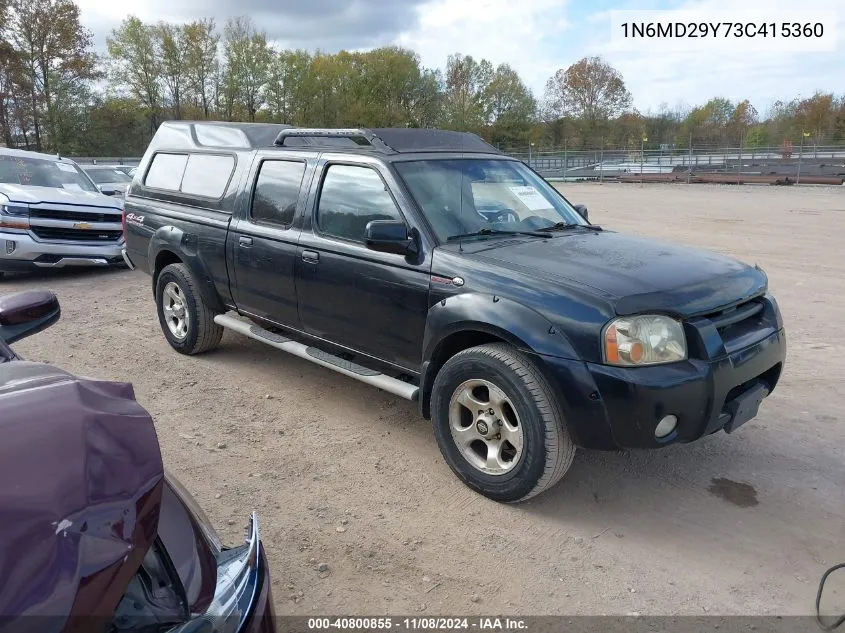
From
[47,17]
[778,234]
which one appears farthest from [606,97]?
[778,234]

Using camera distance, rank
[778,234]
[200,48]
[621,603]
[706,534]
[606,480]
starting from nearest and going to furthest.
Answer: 1. [621,603]
2. [706,534]
3. [606,480]
4. [778,234]
5. [200,48]

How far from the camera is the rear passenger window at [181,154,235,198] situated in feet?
18.2

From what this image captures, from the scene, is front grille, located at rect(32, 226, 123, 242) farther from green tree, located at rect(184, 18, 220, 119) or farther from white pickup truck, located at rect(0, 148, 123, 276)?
green tree, located at rect(184, 18, 220, 119)

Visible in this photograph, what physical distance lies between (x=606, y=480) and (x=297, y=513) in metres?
1.76

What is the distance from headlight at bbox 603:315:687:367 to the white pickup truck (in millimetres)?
8865

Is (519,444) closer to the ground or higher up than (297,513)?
higher up

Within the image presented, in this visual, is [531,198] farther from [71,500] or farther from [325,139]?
[71,500]

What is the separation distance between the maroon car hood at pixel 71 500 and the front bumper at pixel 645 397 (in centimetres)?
211

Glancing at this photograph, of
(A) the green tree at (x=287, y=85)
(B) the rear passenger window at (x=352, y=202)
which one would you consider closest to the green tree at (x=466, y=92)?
(A) the green tree at (x=287, y=85)

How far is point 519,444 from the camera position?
11.4 ft

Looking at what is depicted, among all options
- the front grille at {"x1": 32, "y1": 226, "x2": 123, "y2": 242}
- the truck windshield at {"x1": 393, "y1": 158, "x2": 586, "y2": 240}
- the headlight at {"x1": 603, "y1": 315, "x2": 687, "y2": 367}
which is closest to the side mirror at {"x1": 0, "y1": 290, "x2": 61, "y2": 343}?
the truck windshield at {"x1": 393, "y1": 158, "x2": 586, "y2": 240}

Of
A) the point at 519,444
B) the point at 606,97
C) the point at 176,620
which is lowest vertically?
the point at 519,444

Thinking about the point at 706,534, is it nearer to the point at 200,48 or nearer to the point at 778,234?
the point at 778,234

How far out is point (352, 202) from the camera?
14.7 ft
